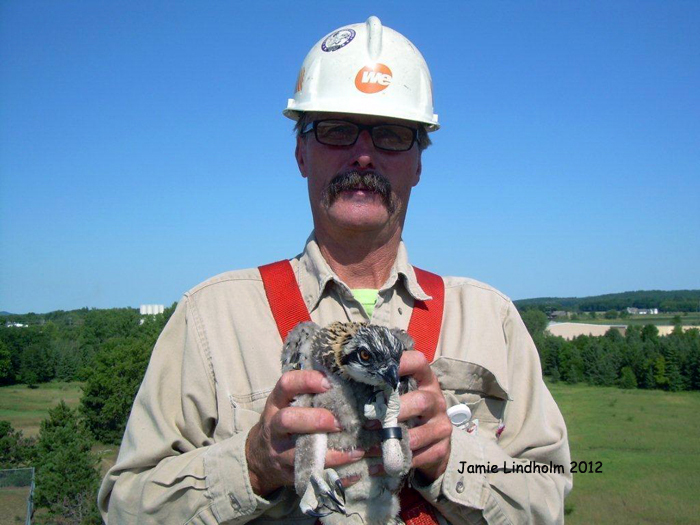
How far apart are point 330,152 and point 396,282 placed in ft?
3.66

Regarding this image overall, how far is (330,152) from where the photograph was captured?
15.0ft

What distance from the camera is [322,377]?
10.4 ft

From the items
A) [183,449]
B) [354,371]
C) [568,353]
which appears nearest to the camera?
[354,371]

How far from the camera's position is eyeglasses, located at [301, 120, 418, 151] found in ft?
15.0

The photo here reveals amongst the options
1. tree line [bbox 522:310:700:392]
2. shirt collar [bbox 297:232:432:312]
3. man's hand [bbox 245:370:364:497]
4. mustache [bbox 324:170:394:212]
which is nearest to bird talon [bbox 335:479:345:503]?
man's hand [bbox 245:370:364:497]

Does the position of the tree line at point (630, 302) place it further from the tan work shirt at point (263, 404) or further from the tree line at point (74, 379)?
the tan work shirt at point (263, 404)

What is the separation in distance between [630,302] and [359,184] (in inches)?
7531

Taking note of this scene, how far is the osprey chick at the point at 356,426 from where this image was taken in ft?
9.70

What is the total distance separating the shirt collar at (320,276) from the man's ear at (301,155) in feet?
2.29

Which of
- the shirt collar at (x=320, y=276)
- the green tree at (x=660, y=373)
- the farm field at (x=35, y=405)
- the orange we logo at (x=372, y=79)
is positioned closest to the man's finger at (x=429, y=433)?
the shirt collar at (x=320, y=276)

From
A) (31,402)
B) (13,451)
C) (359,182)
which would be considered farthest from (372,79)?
(31,402)

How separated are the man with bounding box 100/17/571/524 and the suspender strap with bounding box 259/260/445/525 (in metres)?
0.09

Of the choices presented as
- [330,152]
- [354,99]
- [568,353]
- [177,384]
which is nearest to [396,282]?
[330,152]

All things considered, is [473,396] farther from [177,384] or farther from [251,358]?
[177,384]
